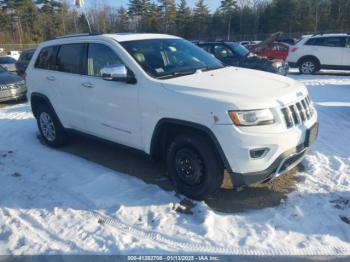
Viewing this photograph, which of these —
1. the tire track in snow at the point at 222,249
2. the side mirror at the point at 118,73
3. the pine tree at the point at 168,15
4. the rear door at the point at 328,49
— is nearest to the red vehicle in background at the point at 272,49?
the rear door at the point at 328,49

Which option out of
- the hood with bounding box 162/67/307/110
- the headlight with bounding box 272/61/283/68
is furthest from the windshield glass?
the hood with bounding box 162/67/307/110

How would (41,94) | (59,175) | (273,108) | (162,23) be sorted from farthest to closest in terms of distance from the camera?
1. (162,23)
2. (41,94)
3. (59,175)
4. (273,108)

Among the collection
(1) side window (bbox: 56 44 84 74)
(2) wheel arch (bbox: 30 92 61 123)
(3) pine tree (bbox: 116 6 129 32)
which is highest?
(3) pine tree (bbox: 116 6 129 32)

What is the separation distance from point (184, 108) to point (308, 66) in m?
13.0

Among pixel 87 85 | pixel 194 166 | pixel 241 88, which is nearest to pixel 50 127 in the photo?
pixel 87 85

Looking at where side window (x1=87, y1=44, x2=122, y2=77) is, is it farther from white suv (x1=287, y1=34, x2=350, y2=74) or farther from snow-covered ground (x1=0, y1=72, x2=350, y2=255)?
white suv (x1=287, y1=34, x2=350, y2=74)

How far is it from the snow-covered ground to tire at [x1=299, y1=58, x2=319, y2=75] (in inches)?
418

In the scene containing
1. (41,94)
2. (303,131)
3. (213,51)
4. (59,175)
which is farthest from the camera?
(213,51)

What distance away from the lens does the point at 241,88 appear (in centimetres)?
381

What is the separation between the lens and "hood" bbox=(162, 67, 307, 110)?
11.6ft

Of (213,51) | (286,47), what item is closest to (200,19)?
(286,47)

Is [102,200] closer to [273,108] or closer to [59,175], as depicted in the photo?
[59,175]

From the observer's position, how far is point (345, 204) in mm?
3908

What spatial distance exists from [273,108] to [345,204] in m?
1.42
